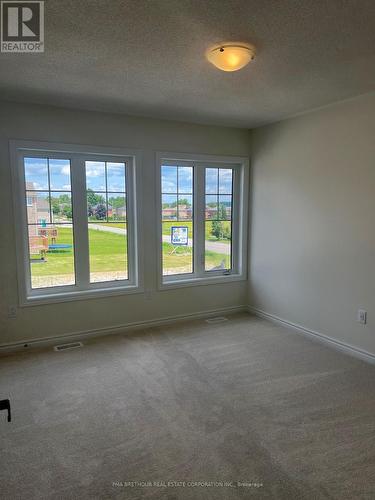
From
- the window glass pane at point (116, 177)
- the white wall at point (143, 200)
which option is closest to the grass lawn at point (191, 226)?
the white wall at point (143, 200)

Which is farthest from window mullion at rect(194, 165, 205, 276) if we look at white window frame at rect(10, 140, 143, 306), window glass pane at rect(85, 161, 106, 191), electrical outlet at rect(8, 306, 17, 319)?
electrical outlet at rect(8, 306, 17, 319)

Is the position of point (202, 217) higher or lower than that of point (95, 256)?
higher

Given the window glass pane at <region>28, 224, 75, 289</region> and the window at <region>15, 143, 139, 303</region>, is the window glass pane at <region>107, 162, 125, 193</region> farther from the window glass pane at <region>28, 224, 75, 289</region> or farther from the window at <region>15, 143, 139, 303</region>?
the window glass pane at <region>28, 224, 75, 289</region>

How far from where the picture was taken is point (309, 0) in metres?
1.69

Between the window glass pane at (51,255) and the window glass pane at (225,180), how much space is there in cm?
205

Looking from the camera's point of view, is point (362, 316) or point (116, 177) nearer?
point (362, 316)

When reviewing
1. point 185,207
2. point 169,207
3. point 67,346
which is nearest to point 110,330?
point 67,346

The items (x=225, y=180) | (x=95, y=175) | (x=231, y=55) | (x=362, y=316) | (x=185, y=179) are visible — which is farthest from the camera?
(x=225, y=180)

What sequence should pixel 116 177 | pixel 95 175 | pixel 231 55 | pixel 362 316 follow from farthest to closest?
pixel 116 177 → pixel 95 175 → pixel 362 316 → pixel 231 55

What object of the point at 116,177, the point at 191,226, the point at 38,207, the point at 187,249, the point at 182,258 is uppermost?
the point at 116,177

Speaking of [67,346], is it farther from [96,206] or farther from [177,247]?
[177,247]

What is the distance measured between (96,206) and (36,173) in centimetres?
70

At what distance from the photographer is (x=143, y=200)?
4.10 m

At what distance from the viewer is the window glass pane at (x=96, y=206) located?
3.92 metres
